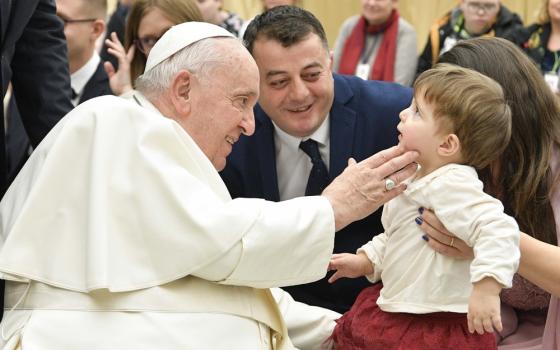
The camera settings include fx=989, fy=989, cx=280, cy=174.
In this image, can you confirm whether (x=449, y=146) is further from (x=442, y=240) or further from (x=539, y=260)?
(x=539, y=260)

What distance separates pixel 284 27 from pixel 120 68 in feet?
5.22

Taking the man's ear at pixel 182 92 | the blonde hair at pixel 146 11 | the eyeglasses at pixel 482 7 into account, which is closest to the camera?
the man's ear at pixel 182 92

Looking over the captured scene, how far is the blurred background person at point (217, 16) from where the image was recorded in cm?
666

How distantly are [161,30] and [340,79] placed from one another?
4.34ft

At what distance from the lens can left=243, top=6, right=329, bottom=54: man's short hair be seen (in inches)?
151

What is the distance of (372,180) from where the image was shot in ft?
9.66

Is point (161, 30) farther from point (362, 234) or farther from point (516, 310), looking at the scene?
point (516, 310)

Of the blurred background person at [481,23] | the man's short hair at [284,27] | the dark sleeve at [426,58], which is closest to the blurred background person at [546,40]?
the blurred background person at [481,23]

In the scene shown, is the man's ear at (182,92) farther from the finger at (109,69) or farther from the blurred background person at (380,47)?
the blurred background person at (380,47)

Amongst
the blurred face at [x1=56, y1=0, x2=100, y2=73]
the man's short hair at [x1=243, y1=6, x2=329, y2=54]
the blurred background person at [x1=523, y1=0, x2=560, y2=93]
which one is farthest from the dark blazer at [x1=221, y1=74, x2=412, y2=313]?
the blurred background person at [x1=523, y1=0, x2=560, y2=93]

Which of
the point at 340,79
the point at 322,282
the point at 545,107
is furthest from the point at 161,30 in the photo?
the point at 545,107

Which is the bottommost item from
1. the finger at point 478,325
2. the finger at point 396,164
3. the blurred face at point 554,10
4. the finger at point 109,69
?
the finger at point 109,69

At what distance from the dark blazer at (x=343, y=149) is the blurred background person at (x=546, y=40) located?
8.09 ft

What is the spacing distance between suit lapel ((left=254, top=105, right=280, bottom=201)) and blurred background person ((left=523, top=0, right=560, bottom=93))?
2.77 metres
